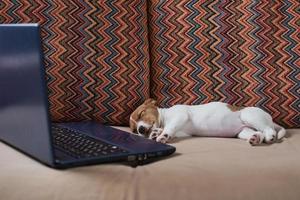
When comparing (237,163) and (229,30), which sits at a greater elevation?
(229,30)

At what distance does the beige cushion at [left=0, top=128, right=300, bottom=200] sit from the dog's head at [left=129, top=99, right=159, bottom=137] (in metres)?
0.41

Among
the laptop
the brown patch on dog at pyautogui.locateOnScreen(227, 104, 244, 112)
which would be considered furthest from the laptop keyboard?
the brown patch on dog at pyautogui.locateOnScreen(227, 104, 244, 112)

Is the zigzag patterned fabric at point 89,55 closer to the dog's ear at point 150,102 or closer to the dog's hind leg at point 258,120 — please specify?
the dog's ear at point 150,102

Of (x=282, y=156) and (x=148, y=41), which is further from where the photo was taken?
(x=148, y=41)

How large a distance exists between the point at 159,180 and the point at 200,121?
581mm

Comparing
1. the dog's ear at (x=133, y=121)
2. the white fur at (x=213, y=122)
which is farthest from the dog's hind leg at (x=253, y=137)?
the dog's ear at (x=133, y=121)

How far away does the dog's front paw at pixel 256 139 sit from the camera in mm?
1378

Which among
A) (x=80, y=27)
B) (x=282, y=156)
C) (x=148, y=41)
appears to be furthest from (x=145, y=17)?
(x=282, y=156)

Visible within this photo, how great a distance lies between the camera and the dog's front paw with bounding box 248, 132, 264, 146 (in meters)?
1.38

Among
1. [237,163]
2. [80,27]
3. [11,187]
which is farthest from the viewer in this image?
[80,27]

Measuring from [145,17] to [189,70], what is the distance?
0.82 ft

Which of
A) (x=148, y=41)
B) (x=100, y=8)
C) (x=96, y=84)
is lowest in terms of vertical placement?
(x=96, y=84)

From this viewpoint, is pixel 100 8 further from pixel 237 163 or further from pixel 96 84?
pixel 237 163

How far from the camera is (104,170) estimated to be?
1084 millimetres
